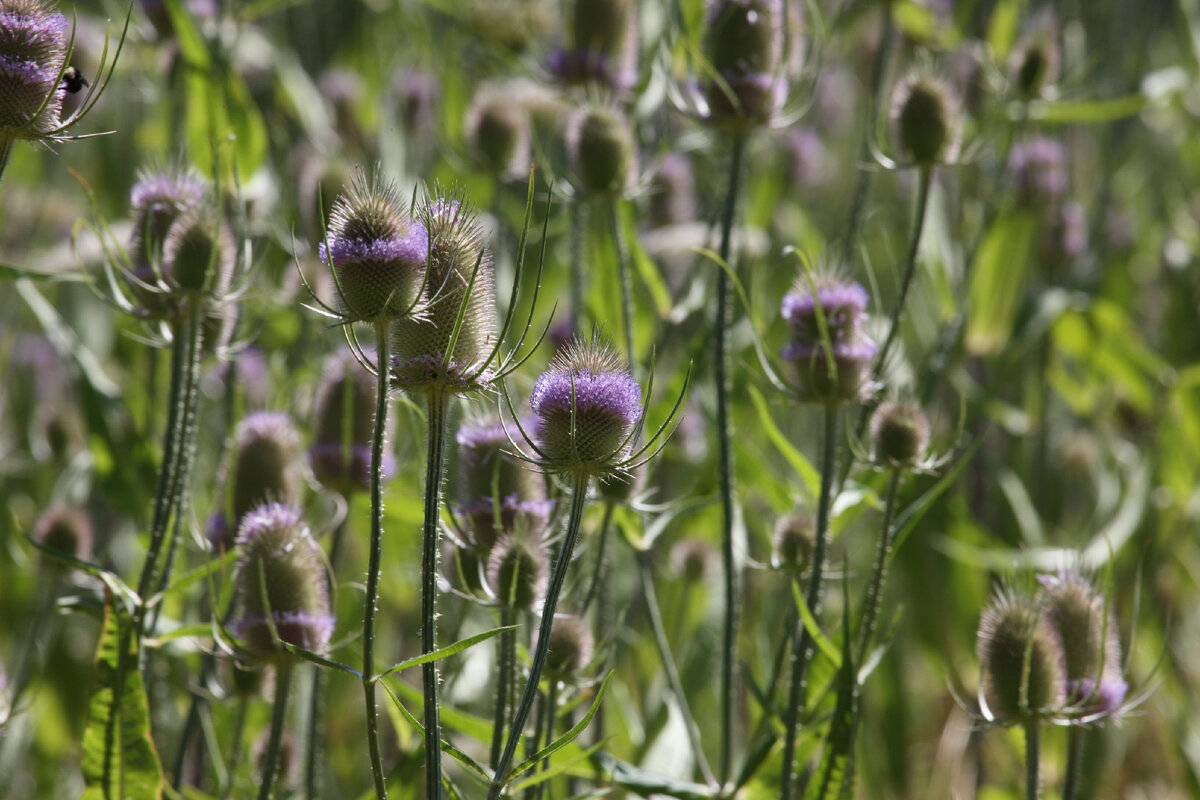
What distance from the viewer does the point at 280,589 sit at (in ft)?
5.26

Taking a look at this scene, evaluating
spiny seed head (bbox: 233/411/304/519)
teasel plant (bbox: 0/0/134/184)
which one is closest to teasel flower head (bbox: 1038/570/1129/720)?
spiny seed head (bbox: 233/411/304/519)

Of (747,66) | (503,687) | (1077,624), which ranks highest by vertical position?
(747,66)

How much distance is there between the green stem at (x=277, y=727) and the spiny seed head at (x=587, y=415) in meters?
0.58

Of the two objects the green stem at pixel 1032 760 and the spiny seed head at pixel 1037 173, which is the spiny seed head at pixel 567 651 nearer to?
the green stem at pixel 1032 760

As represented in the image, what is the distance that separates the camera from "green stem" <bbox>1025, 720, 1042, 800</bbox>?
1.65m

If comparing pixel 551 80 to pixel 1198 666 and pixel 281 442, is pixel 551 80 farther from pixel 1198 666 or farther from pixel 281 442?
pixel 1198 666

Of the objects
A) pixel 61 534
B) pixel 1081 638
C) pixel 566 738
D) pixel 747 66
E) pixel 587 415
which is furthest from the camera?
pixel 61 534

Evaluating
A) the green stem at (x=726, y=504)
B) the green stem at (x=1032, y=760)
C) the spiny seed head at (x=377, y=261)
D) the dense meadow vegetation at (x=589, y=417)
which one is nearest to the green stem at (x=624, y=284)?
the dense meadow vegetation at (x=589, y=417)

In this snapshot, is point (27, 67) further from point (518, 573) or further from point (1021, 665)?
point (1021, 665)

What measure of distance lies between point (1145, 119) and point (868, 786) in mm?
2476

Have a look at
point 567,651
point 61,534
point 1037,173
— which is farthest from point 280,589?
point 1037,173

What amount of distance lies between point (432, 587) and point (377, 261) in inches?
15.1

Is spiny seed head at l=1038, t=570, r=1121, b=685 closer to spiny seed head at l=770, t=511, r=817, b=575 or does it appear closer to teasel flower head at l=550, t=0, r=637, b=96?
spiny seed head at l=770, t=511, r=817, b=575

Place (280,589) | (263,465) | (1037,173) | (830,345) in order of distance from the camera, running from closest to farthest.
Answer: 1. (280,589)
2. (830,345)
3. (263,465)
4. (1037,173)
